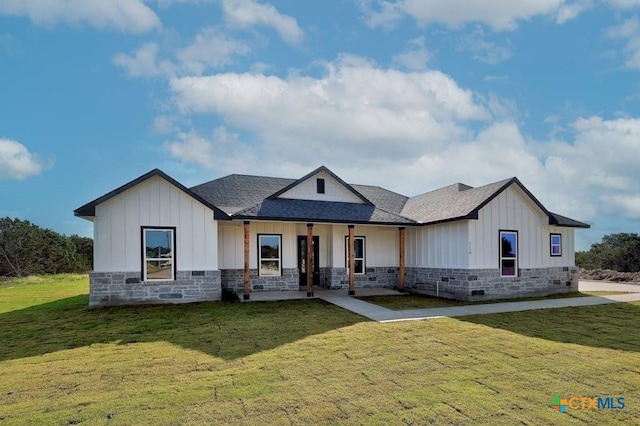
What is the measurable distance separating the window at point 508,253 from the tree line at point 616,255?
21.3 meters

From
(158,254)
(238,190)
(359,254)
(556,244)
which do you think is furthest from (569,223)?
(158,254)

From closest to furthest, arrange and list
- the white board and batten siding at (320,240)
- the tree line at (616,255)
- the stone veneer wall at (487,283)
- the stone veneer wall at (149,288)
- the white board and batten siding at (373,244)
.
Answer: the stone veneer wall at (149,288) < the stone veneer wall at (487,283) < the white board and batten siding at (320,240) < the white board and batten siding at (373,244) < the tree line at (616,255)

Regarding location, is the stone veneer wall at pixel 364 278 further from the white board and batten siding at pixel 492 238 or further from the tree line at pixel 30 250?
the tree line at pixel 30 250

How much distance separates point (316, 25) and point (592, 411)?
11513 mm

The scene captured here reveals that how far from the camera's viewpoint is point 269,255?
14.7 m

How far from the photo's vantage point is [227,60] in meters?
11.8

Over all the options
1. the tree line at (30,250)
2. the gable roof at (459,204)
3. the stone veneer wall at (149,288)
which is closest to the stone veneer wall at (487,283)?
the gable roof at (459,204)

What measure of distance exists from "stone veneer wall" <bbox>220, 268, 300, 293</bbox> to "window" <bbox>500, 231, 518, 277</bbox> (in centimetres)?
769

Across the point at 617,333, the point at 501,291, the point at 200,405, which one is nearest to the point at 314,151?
the point at 501,291

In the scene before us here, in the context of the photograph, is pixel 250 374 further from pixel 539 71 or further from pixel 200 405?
pixel 539 71

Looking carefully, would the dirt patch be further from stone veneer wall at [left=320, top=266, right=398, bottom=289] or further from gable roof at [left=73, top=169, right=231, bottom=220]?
gable roof at [left=73, top=169, right=231, bottom=220]

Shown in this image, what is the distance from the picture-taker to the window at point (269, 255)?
14.6 metres

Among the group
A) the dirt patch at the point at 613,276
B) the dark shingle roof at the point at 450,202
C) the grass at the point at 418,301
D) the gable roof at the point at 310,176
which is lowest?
the dirt patch at the point at 613,276

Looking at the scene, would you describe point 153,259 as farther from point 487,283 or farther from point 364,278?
point 487,283
